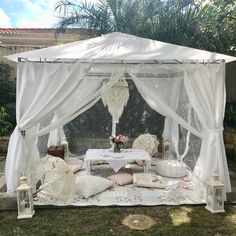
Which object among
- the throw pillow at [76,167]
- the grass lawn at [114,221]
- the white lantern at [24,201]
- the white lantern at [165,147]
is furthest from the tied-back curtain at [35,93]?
the white lantern at [165,147]

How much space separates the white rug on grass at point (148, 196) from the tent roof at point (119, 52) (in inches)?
70.6

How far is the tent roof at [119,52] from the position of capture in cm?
418

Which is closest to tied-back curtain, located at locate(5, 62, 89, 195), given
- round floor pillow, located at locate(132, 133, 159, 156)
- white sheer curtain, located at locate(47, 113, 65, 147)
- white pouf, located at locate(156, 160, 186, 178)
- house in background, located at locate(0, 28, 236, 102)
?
white sheer curtain, located at locate(47, 113, 65, 147)

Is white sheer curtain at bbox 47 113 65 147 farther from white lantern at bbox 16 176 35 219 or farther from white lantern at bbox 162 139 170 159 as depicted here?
white lantern at bbox 16 176 35 219

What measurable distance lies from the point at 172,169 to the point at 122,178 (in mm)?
853

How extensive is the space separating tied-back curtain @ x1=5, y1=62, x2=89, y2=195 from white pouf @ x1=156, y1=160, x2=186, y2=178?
2.05 m

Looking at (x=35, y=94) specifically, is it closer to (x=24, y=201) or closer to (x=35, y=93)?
(x=35, y=93)

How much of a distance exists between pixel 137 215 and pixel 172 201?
0.63 metres

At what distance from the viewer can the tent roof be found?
418cm

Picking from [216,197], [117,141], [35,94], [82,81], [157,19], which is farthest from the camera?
[157,19]

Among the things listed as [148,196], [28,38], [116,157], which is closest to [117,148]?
[116,157]

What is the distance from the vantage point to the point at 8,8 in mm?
10742

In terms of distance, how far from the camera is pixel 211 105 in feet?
14.4

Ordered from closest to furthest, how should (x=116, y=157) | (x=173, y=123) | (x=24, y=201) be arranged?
(x=24, y=201)
(x=116, y=157)
(x=173, y=123)
